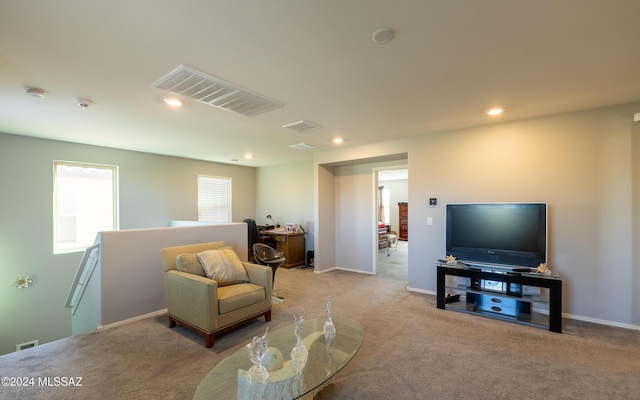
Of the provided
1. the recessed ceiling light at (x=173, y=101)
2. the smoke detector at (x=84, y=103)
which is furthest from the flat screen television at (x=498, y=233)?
the smoke detector at (x=84, y=103)

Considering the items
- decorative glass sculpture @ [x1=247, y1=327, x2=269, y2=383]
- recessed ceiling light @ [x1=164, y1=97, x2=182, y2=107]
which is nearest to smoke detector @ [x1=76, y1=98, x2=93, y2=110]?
recessed ceiling light @ [x1=164, y1=97, x2=182, y2=107]

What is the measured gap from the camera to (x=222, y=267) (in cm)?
324

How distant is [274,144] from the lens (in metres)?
5.00

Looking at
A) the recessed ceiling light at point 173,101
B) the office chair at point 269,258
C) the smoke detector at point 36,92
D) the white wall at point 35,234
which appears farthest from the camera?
the white wall at point 35,234

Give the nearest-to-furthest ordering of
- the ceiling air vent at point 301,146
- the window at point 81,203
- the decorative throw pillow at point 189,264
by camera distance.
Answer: the decorative throw pillow at point 189,264 → the window at point 81,203 → the ceiling air vent at point 301,146

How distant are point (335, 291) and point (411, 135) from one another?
9.17 ft

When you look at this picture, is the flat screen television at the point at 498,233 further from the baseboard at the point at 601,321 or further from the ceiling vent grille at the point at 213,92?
the ceiling vent grille at the point at 213,92

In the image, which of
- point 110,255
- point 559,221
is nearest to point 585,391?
point 559,221

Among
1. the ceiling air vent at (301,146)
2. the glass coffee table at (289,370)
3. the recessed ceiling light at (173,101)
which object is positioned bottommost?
the glass coffee table at (289,370)

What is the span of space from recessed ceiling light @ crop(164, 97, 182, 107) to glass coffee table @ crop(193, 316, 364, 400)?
2.52 meters

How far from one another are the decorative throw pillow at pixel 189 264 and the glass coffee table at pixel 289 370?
4.54 feet

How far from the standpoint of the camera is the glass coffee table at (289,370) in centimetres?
152

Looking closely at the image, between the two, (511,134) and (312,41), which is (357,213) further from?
(312,41)

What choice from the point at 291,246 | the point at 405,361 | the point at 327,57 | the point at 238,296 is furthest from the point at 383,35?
the point at 291,246
